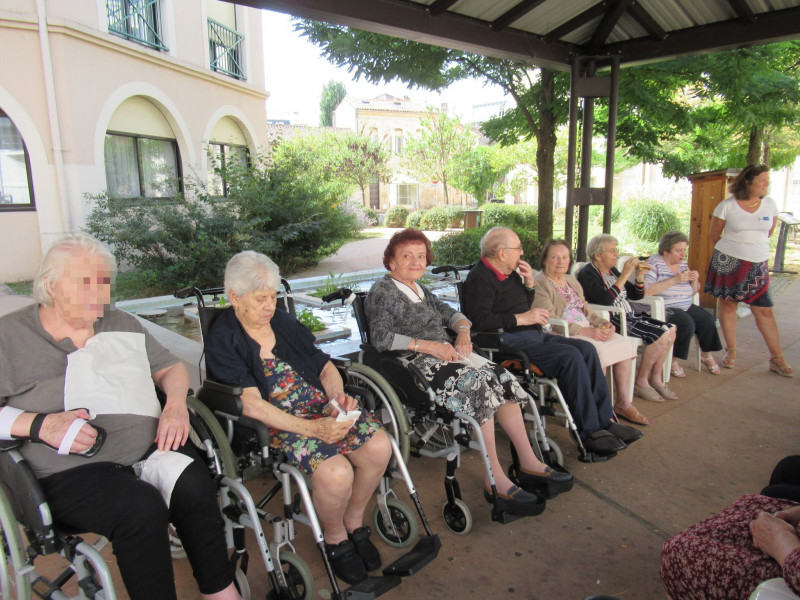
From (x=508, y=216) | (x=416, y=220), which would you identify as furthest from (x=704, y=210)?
(x=416, y=220)

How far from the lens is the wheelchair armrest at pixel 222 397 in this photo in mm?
2078

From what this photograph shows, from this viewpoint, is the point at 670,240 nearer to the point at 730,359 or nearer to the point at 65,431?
the point at 730,359

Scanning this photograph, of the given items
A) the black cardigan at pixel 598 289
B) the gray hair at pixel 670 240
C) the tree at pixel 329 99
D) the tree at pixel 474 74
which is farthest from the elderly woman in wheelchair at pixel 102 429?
the tree at pixel 329 99

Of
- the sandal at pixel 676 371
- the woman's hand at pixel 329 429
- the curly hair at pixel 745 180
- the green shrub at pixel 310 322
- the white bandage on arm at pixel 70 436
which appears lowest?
the sandal at pixel 676 371

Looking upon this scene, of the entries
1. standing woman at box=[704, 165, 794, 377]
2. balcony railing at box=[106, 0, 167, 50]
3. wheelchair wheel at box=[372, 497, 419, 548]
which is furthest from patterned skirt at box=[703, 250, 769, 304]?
balcony railing at box=[106, 0, 167, 50]

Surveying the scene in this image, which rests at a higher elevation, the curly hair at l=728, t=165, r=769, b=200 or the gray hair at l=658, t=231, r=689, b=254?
the curly hair at l=728, t=165, r=769, b=200

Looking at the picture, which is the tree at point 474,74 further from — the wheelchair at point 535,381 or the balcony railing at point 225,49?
the balcony railing at point 225,49

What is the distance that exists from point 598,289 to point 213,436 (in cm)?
296

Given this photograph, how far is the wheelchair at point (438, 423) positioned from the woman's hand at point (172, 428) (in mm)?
884

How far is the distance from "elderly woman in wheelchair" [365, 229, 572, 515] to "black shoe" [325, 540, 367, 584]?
69 centimetres

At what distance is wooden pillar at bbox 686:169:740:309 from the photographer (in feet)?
20.1

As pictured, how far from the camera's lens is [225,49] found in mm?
11844

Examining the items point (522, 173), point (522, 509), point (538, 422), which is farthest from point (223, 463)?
point (522, 173)

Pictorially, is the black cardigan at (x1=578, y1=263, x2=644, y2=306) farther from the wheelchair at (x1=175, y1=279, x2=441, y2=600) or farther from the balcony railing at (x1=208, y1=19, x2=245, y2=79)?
the balcony railing at (x1=208, y1=19, x2=245, y2=79)
